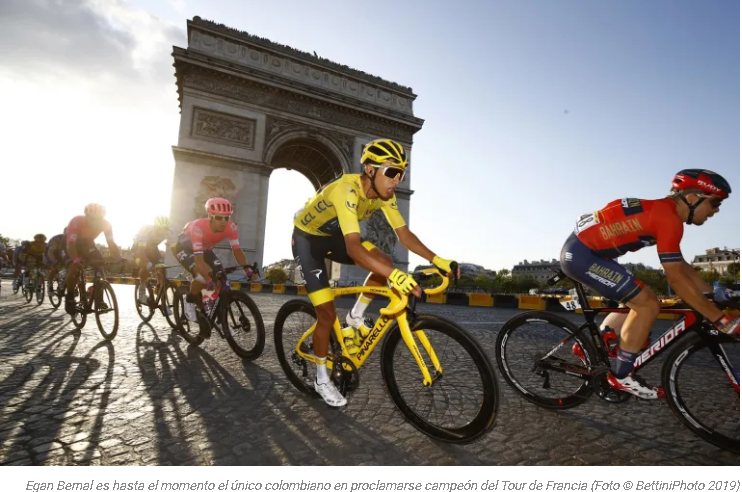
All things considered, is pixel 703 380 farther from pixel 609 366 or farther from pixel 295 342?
pixel 295 342

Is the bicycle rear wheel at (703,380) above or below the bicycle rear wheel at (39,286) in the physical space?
above

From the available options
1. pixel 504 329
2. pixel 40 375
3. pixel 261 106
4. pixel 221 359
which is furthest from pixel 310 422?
pixel 261 106

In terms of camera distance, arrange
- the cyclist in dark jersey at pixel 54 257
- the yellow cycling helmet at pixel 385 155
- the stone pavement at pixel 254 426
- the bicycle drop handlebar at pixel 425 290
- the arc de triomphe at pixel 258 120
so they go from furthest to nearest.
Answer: the arc de triomphe at pixel 258 120 → the cyclist in dark jersey at pixel 54 257 → the yellow cycling helmet at pixel 385 155 → the bicycle drop handlebar at pixel 425 290 → the stone pavement at pixel 254 426

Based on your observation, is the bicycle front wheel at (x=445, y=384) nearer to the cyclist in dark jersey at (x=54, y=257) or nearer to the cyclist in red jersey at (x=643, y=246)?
Result: the cyclist in red jersey at (x=643, y=246)

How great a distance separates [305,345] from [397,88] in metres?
25.5

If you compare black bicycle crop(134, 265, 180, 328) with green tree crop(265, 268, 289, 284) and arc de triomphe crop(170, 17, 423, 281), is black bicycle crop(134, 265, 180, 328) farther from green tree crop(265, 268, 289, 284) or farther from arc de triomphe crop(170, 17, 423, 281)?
green tree crop(265, 268, 289, 284)

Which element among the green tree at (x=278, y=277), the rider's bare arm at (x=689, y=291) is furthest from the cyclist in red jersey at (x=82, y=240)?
the green tree at (x=278, y=277)

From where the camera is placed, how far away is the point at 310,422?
230 cm

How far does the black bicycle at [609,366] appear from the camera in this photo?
2.18 metres

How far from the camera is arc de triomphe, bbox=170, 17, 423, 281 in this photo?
19516mm

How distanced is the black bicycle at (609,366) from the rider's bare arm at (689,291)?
0.13 metres

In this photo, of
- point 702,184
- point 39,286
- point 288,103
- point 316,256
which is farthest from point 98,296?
point 288,103

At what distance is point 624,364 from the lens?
2451 millimetres

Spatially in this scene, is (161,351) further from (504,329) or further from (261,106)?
(261,106)
